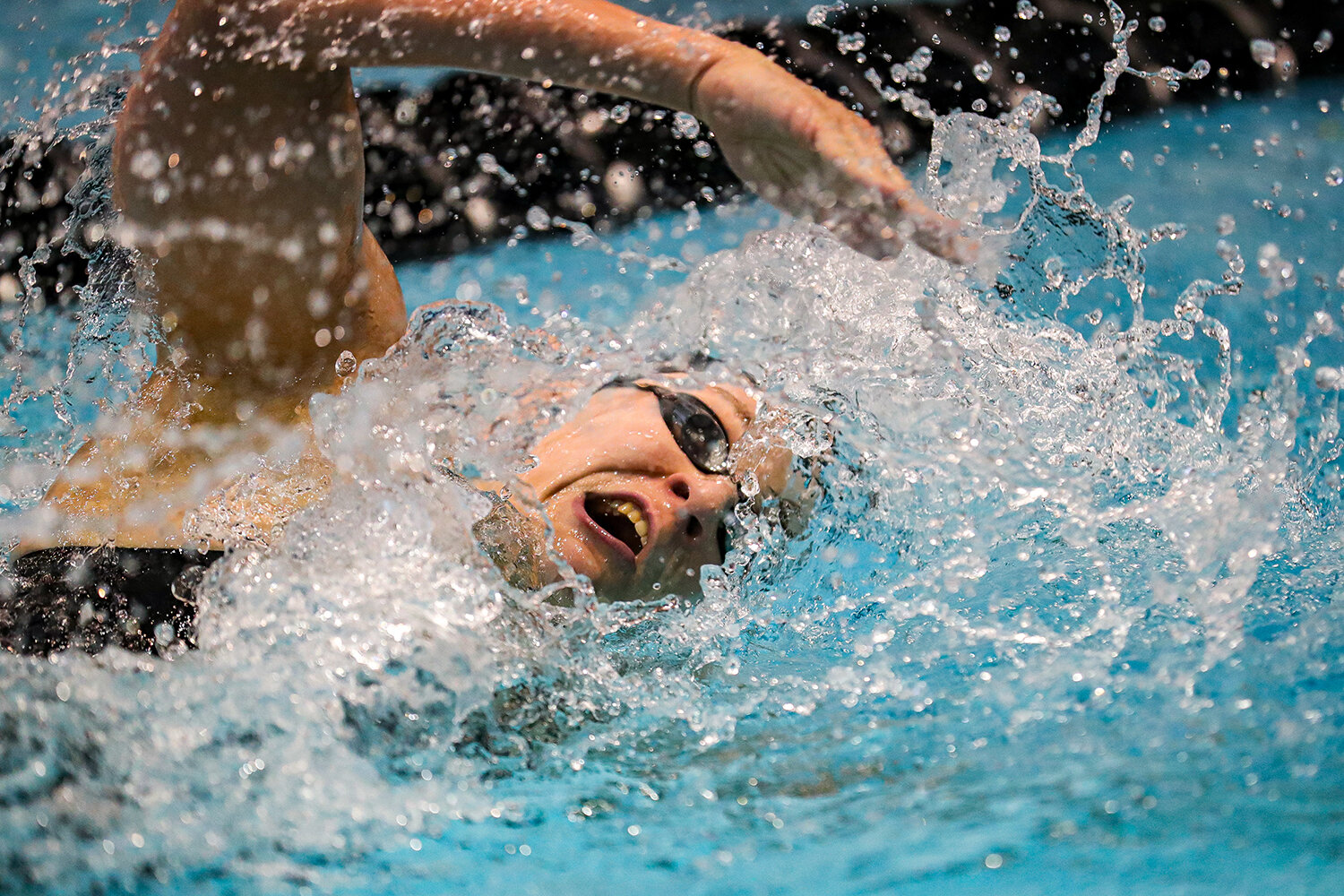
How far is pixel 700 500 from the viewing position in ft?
4.71

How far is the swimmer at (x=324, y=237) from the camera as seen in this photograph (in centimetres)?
113

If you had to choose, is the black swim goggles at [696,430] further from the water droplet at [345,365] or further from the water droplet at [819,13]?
the water droplet at [819,13]

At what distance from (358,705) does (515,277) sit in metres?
2.84

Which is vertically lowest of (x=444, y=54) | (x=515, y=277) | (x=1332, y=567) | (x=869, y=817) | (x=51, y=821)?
(x=515, y=277)

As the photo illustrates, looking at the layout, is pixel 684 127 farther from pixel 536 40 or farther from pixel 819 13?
pixel 536 40

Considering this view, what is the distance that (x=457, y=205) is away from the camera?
13.8ft

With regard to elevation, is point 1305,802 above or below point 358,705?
above

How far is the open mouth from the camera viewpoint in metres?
1.40

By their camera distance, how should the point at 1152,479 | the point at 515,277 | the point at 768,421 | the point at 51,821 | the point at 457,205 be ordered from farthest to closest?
the point at 457,205 < the point at 515,277 < the point at 1152,479 < the point at 768,421 < the point at 51,821

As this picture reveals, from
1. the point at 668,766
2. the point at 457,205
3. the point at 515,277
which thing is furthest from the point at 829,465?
the point at 457,205

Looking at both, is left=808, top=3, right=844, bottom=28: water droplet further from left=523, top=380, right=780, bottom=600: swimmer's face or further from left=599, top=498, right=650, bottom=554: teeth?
left=599, top=498, right=650, bottom=554: teeth

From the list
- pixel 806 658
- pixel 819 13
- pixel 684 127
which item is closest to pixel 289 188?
pixel 806 658

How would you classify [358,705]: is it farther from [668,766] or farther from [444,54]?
[444,54]

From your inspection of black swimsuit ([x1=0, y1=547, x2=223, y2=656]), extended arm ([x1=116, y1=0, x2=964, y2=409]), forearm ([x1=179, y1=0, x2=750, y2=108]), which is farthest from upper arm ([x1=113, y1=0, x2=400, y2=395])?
black swimsuit ([x1=0, y1=547, x2=223, y2=656])
